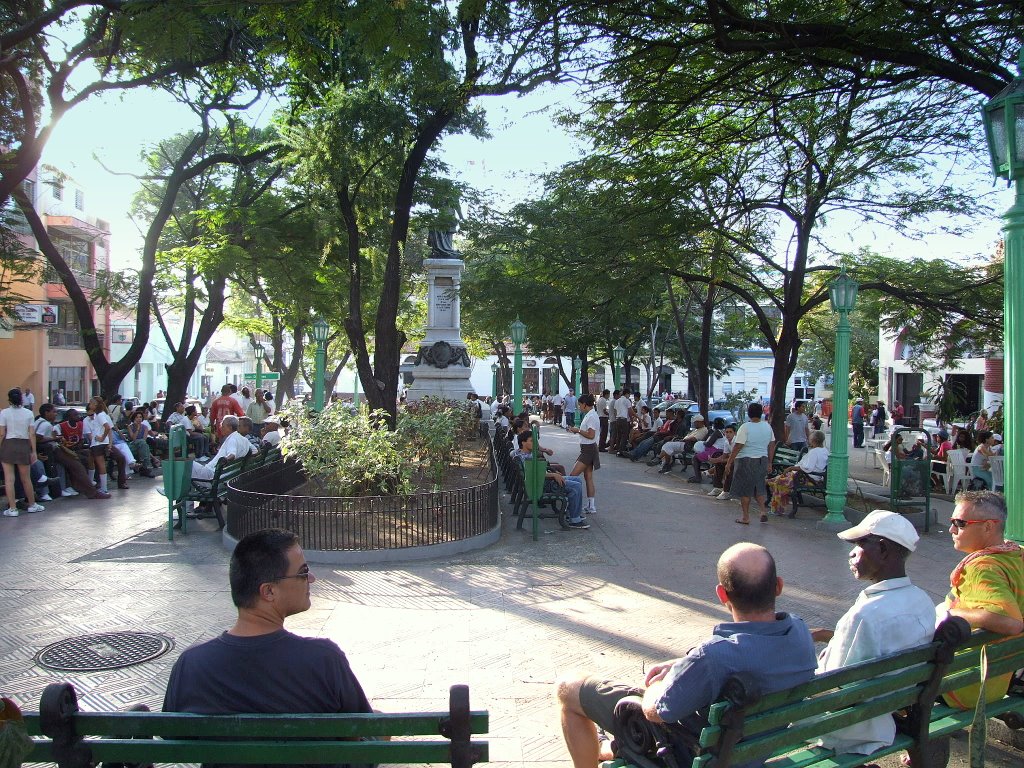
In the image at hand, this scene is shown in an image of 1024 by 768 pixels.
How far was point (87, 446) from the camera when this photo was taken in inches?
535

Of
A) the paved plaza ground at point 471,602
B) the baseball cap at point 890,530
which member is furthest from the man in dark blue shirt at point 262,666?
the baseball cap at point 890,530

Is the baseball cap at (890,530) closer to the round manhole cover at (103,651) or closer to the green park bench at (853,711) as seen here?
the green park bench at (853,711)

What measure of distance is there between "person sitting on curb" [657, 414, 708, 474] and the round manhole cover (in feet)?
39.7

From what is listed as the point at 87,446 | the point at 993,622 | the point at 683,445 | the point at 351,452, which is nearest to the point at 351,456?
the point at 351,452

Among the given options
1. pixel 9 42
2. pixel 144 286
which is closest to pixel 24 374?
pixel 144 286

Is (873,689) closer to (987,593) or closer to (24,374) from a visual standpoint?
(987,593)

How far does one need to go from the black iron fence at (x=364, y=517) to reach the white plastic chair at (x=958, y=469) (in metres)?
9.41

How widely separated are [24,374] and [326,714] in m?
39.8

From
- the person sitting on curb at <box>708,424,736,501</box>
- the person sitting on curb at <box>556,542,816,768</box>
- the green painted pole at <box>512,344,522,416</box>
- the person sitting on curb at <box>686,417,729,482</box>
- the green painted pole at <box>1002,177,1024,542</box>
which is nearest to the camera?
the person sitting on curb at <box>556,542,816,768</box>

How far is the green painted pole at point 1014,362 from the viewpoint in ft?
14.3

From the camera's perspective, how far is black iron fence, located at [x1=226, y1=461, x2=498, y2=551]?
8.41 metres

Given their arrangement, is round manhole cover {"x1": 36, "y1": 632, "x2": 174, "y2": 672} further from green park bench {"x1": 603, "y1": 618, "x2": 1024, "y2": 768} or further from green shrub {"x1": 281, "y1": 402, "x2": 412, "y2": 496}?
green park bench {"x1": 603, "y1": 618, "x2": 1024, "y2": 768}

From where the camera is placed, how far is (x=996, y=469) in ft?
42.2

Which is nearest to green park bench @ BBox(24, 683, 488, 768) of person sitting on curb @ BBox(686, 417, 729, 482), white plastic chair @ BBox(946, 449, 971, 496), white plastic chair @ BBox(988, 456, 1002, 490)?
person sitting on curb @ BBox(686, 417, 729, 482)
